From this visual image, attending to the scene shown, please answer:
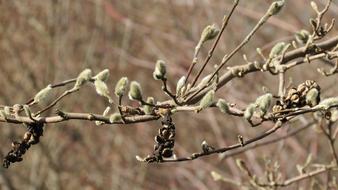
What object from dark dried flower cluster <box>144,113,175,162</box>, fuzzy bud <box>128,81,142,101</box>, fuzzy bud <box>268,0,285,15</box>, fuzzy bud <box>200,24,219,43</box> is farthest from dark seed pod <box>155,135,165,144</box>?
fuzzy bud <box>268,0,285,15</box>

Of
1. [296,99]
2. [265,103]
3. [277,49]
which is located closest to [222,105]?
[265,103]

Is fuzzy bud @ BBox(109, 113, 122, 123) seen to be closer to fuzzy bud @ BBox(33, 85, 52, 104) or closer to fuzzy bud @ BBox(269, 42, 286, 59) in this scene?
fuzzy bud @ BBox(33, 85, 52, 104)

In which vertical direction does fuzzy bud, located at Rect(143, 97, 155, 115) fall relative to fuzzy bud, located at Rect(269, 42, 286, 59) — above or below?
→ below

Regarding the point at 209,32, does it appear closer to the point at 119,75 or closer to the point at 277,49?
the point at 277,49

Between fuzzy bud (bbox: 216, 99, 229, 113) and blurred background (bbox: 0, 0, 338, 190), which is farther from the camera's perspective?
blurred background (bbox: 0, 0, 338, 190)

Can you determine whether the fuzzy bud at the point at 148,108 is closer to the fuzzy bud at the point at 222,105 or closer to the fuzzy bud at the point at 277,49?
the fuzzy bud at the point at 222,105

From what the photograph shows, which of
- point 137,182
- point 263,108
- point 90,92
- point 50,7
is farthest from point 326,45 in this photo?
point 90,92
